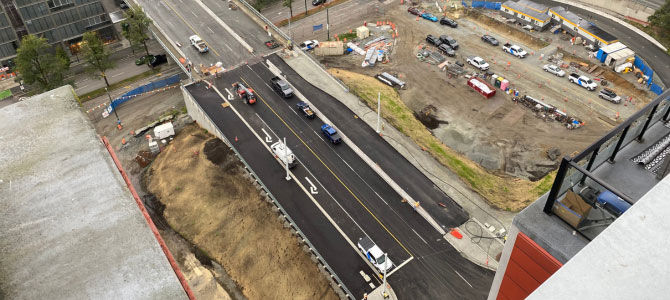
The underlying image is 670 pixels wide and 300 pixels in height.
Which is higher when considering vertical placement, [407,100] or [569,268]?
[569,268]

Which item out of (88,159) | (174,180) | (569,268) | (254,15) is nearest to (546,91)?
(254,15)

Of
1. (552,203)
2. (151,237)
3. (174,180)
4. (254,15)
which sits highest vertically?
(151,237)

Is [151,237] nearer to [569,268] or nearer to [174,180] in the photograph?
[569,268]

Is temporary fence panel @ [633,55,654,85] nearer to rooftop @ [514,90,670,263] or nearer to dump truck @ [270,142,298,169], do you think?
dump truck @ [270,142,298,169]

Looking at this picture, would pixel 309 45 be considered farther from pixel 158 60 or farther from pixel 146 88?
pixel 146 88

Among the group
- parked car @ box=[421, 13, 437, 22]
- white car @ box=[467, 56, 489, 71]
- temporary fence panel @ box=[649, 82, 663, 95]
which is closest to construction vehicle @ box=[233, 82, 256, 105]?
white car @ box=[467, 56, 489, 71]
